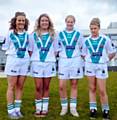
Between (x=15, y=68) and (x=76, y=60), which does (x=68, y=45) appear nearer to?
(x=76, y=60)

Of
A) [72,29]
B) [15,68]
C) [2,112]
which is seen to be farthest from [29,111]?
[72,29]

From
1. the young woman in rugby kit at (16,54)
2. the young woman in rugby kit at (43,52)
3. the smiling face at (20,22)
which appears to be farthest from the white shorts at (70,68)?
the smiling face at (20,22)

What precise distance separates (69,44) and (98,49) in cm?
56

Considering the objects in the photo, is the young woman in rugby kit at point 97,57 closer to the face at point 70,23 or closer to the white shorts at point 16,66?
the face at point 70,23

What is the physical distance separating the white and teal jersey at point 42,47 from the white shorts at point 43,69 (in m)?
0.08

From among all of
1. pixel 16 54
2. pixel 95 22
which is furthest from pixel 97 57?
pixel 16 54

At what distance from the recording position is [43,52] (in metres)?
8.12

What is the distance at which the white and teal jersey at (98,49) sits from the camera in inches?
318

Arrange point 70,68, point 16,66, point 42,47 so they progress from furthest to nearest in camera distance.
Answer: point 70,68 < point 42,47 < point 16,66

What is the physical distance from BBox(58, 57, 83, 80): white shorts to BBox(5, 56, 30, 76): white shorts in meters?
0.66

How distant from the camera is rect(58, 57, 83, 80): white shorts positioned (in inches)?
→ 324

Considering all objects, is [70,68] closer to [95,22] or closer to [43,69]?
[43,69]

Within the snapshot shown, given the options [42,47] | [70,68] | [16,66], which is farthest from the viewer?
[70,68]

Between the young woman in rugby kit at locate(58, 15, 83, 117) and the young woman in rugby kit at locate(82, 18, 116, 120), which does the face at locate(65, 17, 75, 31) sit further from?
the young woman in rugby kit at locate(82, 18, 116, 120)
